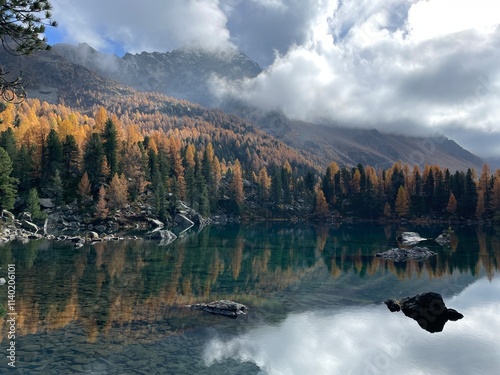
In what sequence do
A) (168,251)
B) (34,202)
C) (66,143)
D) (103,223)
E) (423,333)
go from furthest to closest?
1. (66,143)
2. (103,223)
3. (34,202)
4. (168,251)
5. (423,333)

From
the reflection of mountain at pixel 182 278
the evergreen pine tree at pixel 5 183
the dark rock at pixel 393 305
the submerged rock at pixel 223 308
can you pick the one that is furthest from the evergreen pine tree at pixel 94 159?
the dark rock at pixel 393 305

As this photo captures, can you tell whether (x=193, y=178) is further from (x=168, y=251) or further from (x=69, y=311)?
(x=69, y=311)

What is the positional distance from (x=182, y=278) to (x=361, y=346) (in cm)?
2457

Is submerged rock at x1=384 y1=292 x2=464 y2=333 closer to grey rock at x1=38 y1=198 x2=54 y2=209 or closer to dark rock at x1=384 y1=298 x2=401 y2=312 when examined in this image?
dark rock at x1=384 y1=298 x2=401 y2=312

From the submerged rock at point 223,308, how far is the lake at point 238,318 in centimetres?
89

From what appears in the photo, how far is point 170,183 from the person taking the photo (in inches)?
5285

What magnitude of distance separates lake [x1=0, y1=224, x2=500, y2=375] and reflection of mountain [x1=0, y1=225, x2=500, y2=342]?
167 mm

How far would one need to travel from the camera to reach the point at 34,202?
87812 millimetres

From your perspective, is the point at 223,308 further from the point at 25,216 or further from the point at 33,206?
the point at 25,216

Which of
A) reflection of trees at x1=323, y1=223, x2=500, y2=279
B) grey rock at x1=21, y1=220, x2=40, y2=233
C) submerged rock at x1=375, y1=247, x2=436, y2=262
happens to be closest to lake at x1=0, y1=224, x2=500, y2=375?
reflection of trees at x1=323, y1=223, x2=500, y2=279

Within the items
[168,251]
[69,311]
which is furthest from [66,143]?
[69,311]

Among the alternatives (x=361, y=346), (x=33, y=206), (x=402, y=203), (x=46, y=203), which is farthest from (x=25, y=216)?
(x=402, y=203)

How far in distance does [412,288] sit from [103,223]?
266 feet

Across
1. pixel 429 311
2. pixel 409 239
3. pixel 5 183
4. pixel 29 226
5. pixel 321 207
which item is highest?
pixel 5 183
